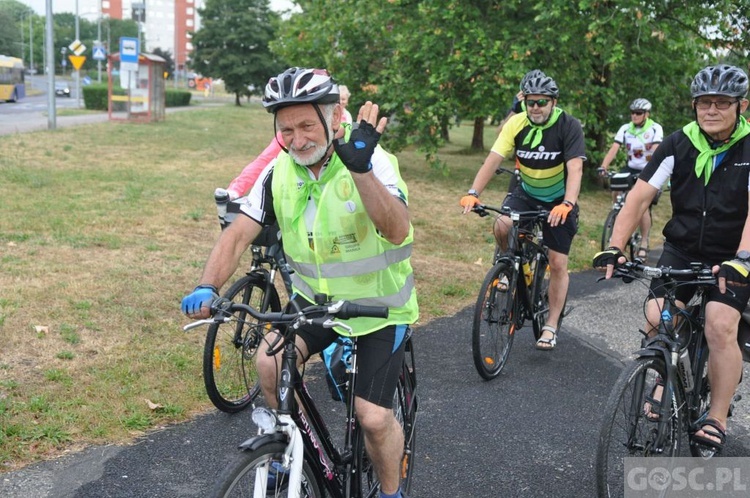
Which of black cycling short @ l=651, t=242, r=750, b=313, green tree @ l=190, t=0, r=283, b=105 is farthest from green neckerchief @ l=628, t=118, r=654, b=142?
green tree @ l=190, t=0, r=283, b=105

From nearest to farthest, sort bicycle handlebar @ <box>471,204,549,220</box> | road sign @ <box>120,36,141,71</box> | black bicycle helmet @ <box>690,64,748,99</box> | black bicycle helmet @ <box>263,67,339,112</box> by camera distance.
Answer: black bicycle helmet @ <box>263,67,339,112</box>, black bicycle helmet @ <box>690,64,748,99</box>, bicycle handlebar @ <box>471,204,549,220</box>, road sign @ <box>120,36,141,71</box>

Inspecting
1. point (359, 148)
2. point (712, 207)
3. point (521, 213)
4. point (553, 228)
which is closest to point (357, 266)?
point (359, 148)

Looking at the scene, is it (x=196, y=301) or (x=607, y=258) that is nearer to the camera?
(x=196, y=301)

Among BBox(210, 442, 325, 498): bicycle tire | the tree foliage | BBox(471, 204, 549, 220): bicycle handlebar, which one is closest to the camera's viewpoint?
BBox(210, 442, 325, 498): bicycle tire

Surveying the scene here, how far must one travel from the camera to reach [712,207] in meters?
4.28

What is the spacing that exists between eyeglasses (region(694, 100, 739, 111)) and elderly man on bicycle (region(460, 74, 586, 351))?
1.94 m

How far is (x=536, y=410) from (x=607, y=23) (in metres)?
11.3

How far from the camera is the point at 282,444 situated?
2.76 metres

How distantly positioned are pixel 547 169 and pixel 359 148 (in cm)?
392

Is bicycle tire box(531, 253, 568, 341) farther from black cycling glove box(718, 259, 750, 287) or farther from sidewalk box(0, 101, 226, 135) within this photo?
sidewalk box(0, 101, 226, 135)

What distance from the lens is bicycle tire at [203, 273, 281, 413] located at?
16.0ft

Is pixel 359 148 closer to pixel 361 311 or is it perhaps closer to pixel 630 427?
pixel 361 311

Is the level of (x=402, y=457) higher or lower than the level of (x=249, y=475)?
lower

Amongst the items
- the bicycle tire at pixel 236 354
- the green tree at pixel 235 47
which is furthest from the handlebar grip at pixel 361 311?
the green tree at pixel 235 47
